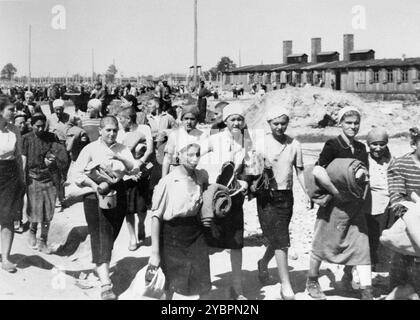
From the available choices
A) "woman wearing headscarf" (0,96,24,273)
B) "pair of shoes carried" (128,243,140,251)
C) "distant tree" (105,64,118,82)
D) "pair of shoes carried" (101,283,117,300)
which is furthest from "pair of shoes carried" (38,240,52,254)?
"distant tree" (105,64,118,82)

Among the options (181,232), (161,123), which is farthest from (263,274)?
(161,123)

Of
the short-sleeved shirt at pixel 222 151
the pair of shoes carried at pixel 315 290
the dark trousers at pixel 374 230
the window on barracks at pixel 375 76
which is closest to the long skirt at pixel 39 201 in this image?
the short-sleeved shirt at pixel 222 151

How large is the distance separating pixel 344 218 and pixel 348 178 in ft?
1.50

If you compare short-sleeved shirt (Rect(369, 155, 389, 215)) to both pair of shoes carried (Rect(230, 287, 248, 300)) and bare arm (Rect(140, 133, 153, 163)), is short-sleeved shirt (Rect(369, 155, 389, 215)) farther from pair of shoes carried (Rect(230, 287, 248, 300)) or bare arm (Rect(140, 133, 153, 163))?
bare arm (Rect(140, 133, 153, 163))

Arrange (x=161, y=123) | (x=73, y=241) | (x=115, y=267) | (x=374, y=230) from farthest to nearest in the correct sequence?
(x=161, y=123) → (x=73, y=241) → (x=115, y=267) → (x=374, y=230)

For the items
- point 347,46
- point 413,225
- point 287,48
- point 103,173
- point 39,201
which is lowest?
point 39,201

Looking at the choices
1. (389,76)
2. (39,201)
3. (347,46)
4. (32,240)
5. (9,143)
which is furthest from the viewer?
(347,46)

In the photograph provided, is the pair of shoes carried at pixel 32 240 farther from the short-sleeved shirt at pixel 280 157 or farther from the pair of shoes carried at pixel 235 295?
the short-sleeved shirt at pixel 280 157

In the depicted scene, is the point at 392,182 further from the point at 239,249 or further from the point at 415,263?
the point at 239,249

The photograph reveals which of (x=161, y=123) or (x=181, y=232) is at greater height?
(x=161, y=123)

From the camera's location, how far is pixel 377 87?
40.9 metres

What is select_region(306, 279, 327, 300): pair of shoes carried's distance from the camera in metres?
5.07

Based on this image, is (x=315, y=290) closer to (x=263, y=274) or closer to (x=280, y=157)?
(x=263, y=274)

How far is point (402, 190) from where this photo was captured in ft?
14.6
